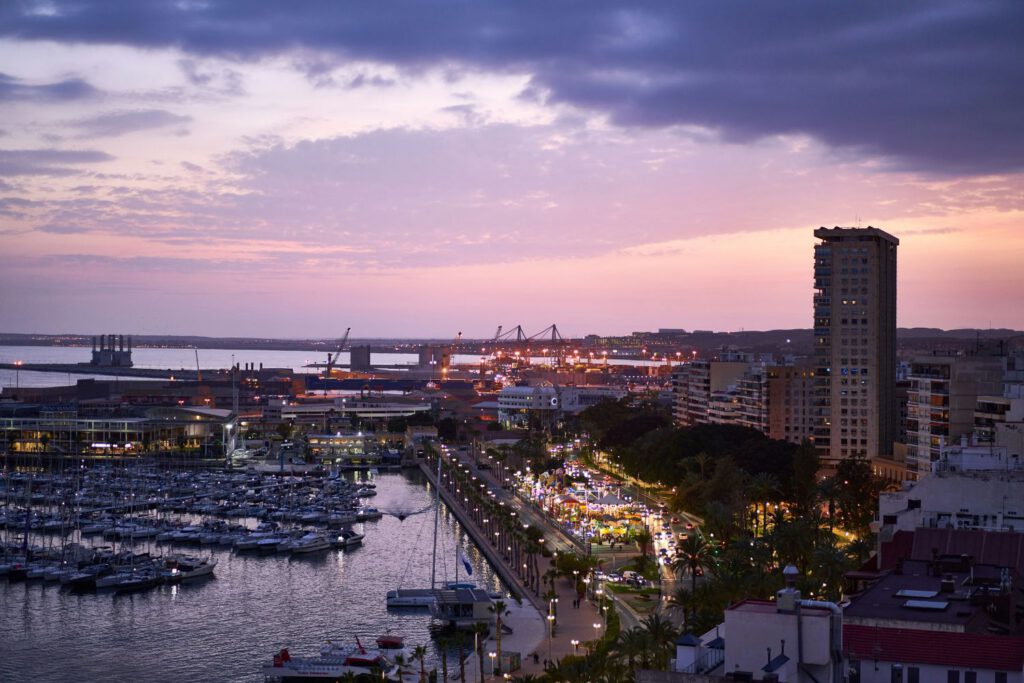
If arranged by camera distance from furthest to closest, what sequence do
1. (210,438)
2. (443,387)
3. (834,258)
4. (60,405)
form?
1. (443,387)
2. (60,405)
3. (210,438)
4. (834,258)

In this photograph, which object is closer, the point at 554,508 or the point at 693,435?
the point at 554,508

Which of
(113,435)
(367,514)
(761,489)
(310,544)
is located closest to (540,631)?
(761,489)

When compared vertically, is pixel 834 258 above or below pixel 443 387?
above

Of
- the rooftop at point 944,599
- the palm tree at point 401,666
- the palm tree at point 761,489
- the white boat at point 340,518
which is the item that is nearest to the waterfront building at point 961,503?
the rooftop at point 944,599

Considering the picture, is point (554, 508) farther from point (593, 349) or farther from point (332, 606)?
point (593, 349)

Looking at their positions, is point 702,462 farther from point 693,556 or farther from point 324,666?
point 324,666

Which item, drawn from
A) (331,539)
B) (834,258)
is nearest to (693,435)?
(834,258)
